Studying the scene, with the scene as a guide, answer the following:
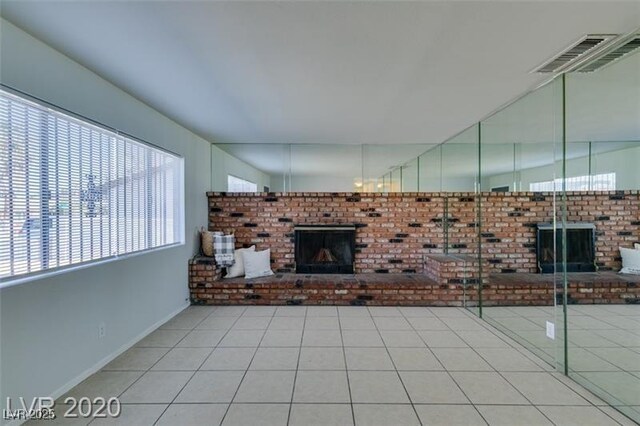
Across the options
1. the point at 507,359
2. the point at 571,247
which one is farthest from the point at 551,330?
the point at 571,247

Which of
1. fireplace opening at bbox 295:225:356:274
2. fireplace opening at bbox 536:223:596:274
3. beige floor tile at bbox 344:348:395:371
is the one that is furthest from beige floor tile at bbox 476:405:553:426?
fireplace opening at bbox 295:225:356:274

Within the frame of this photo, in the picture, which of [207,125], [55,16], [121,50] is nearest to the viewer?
[55,16]

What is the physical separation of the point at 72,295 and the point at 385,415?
2463mm

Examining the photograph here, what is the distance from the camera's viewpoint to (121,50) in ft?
7.02

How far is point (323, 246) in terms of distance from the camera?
5.00m

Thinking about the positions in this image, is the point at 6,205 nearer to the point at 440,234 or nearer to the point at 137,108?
the point at 137,108

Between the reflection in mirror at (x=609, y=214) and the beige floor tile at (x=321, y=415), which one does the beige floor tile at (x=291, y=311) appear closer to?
the beige floor tile at (x=321, y=415)

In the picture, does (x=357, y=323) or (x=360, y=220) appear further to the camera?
(x=360, y=220)

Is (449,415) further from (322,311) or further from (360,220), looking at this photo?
(360,220)

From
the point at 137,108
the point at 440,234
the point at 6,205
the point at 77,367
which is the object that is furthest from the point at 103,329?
the point at 440,234

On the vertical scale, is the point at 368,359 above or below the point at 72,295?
below

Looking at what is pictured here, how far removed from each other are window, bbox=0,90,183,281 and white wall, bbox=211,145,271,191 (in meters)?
1.65

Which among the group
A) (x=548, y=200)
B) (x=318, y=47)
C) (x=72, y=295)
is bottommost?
(x=72, y=295)

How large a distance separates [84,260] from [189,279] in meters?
1.90
